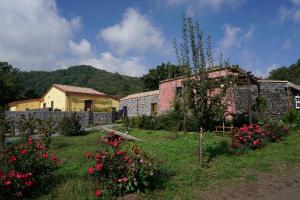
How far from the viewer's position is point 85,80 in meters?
63.4

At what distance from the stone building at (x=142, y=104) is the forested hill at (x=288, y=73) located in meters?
37.1

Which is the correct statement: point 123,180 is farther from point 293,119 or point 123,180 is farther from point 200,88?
point 293,119

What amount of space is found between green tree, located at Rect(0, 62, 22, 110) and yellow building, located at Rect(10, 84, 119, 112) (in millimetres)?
10330

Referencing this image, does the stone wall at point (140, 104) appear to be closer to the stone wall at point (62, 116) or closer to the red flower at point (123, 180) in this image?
the stone wall at point (62, 116)

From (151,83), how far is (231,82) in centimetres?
4098

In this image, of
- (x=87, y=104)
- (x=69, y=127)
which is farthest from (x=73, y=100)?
(x=69, y=127)

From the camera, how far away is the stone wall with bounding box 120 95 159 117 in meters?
28.0

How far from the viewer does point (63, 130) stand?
55.6 feet

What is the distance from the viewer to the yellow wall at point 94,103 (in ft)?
102

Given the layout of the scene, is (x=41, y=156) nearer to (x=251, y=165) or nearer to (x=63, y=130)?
(x=251, y=165)

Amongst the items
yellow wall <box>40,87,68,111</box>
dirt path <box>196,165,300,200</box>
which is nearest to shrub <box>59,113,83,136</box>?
dirt path <box>196,165,300,200</box>

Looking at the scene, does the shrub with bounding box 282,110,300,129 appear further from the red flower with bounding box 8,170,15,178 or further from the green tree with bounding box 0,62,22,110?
the green tree with bounding box 0,62,22,110

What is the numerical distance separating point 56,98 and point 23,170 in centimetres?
2845

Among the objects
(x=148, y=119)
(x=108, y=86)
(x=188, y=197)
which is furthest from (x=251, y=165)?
(x=108, y=86)
